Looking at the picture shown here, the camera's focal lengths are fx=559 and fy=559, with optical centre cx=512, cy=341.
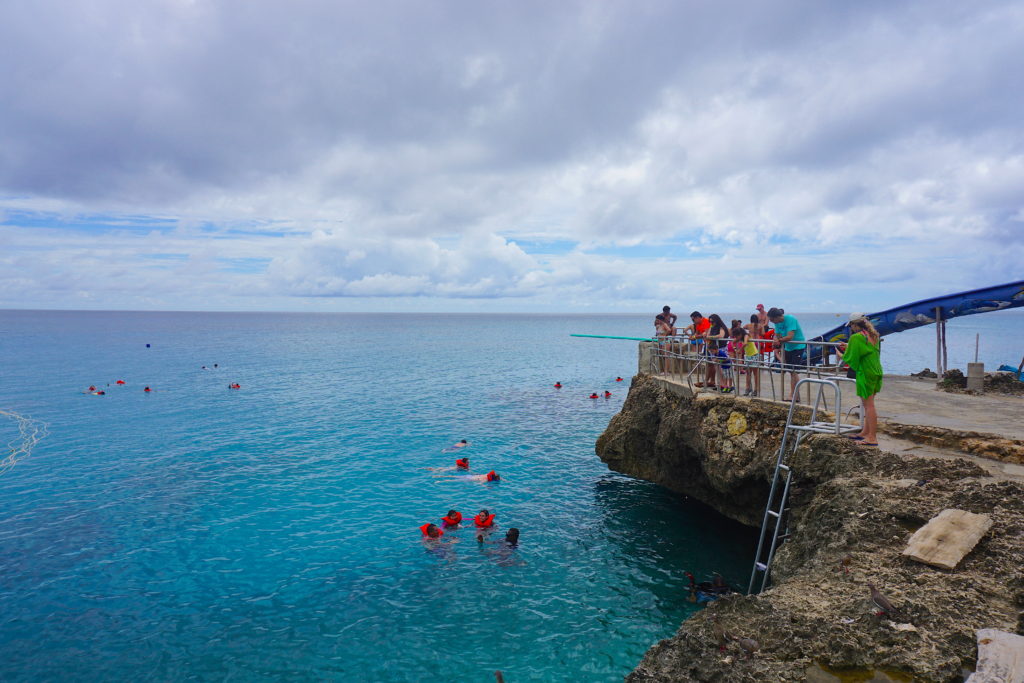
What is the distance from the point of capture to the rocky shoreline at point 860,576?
5809mm

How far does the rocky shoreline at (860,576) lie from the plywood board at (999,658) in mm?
219

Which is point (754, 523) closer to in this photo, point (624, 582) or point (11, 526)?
point (624, 582)

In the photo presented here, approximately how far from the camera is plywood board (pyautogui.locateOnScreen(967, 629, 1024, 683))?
16.2 ft

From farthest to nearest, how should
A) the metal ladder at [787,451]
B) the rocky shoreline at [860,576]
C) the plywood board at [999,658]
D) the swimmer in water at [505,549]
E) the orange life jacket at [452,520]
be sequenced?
the orange life jacket at [452,520] → the swimmer in water at [505,549] → the metal ladder at [787,451] → the rocky shoreline at [860,576] → the plywood board at [999,658]

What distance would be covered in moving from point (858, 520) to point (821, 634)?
3132 millimetres

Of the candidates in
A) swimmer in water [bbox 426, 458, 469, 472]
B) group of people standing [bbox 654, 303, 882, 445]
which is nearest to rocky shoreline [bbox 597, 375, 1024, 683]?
group of people standing [bbox 654, 303, 882, 445]

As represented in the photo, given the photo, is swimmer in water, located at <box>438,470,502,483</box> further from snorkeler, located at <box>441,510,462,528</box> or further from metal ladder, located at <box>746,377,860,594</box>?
metal ladder, located at <box>746,377,860,594</box>

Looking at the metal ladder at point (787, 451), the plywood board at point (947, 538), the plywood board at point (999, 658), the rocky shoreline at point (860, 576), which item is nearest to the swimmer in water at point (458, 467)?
the rocky shoreline at point (860, 576)

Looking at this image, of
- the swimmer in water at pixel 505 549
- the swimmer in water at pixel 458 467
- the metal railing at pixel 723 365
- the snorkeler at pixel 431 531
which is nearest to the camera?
the metal railing at pixel 723 365

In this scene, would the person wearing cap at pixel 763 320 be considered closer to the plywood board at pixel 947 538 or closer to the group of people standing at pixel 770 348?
the group of people standing at pixel 770 348

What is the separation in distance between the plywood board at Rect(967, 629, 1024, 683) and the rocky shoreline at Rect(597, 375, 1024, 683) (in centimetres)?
22

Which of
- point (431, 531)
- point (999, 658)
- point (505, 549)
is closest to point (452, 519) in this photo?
point (431, 531)

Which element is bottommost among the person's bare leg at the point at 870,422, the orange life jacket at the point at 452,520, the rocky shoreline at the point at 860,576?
the orange life jacket at the point at 452,520

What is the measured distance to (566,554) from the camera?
15031mm
